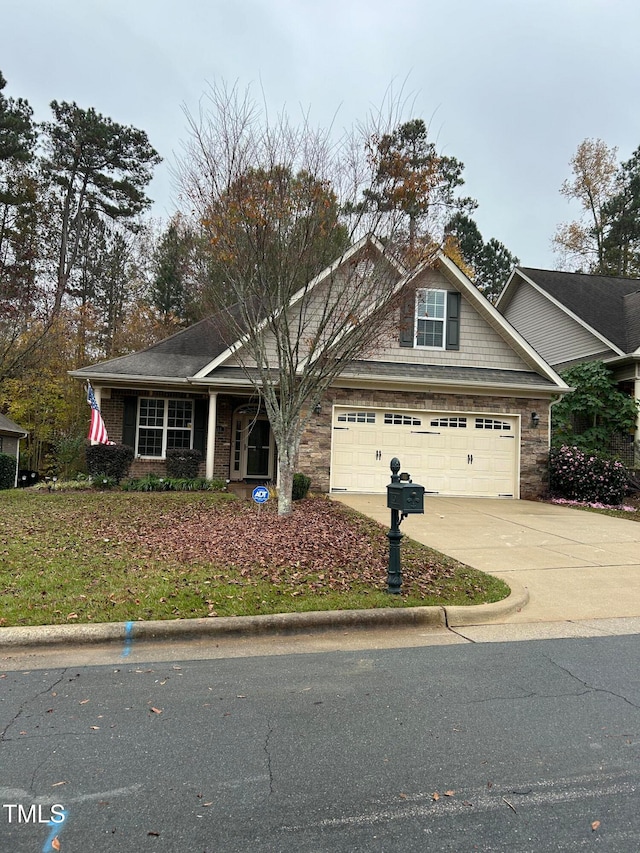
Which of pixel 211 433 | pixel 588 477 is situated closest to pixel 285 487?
pixel 211 433

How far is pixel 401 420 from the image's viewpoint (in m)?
14.4

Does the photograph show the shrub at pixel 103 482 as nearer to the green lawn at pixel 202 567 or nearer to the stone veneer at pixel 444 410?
the green lawn at pixel 202 567

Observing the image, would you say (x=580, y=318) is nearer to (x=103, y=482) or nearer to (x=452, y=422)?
(x=452, y=422)

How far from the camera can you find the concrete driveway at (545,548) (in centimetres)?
579

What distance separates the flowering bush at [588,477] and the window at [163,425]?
10.1m

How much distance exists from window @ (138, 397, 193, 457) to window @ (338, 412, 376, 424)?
4.49m

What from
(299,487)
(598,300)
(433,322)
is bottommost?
(299,487)

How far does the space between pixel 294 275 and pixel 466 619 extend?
6.26 m

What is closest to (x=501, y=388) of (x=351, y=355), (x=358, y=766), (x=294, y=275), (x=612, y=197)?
(x=351, y=355)

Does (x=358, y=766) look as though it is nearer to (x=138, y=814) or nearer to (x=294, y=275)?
(x=138, y=814)

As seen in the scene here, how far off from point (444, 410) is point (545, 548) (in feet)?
21.6

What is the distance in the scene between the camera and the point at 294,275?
9.25m


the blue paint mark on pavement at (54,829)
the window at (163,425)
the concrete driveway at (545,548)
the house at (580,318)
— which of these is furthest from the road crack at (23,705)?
the house at (580,318)

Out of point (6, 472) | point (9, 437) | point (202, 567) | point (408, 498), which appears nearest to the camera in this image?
point (408, 498)
